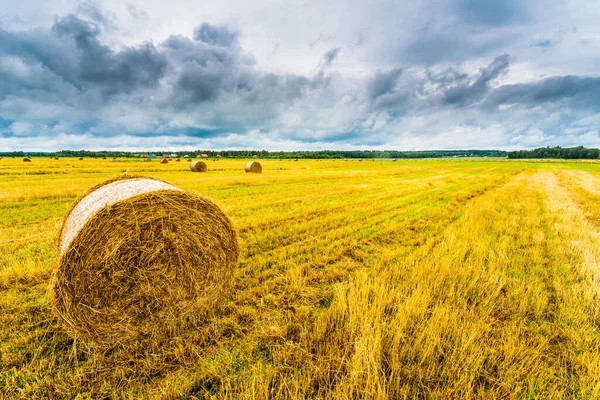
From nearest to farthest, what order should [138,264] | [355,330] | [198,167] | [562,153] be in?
1. [355,330]
2. [138,264]
3. [198,167]
4. [562,153]

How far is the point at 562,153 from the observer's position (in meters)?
136

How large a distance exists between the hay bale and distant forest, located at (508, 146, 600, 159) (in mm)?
178932

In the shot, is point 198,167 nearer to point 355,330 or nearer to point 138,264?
point 138,264

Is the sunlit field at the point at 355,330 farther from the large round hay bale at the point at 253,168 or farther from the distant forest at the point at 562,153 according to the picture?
the distant forest at the point at 562,153

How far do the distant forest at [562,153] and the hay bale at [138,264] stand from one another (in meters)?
179

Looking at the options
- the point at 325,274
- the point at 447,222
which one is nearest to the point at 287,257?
the point at 325,274

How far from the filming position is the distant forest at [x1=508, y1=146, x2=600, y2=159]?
127500 mm

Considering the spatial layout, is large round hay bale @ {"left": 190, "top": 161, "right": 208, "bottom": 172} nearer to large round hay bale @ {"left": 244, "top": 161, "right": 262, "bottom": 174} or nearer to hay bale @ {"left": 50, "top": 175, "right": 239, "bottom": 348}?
large round hay bale @ {"left": 244, "top": 161, "right": 262, "bottom": 174}

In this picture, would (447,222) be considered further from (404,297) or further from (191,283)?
(191,283)

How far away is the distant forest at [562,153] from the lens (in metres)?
128

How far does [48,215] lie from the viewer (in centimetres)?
1014

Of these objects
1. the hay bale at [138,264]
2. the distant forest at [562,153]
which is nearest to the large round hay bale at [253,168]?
the hay bale at [138,264]

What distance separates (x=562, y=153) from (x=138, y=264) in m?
189

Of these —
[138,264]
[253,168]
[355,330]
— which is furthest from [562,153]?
[138,264]
